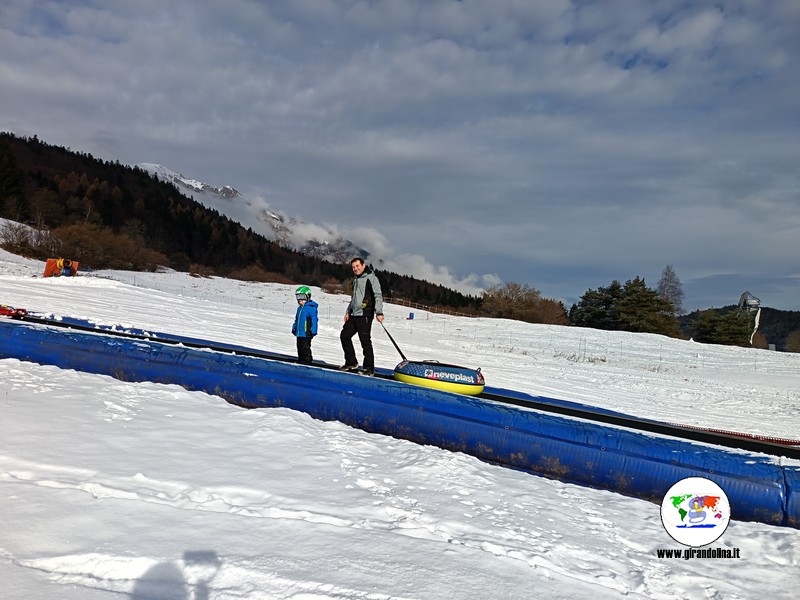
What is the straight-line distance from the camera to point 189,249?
302 ft

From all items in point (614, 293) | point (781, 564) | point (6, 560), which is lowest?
point (6, 560)

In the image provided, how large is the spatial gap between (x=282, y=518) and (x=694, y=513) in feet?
9.44

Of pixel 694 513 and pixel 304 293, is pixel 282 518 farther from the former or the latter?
pixel 304 293

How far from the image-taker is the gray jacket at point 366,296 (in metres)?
7.10

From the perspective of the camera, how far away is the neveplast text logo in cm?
329

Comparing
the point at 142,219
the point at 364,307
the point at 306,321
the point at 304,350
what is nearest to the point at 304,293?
the point at 306,321

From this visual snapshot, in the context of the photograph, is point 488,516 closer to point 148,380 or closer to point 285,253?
point 148,380

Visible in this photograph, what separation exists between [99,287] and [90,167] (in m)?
105

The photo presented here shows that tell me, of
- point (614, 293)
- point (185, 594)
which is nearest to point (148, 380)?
point (185, 594)

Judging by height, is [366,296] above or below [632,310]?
below

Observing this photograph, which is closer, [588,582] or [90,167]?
[588,582]

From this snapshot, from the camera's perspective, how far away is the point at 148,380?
6.03m

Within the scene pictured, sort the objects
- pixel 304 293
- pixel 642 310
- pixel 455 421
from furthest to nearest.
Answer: pixel 642 310
pixel 304 293
pixel 455 421

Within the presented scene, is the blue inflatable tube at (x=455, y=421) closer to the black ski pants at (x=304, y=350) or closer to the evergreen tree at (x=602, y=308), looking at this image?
the black ski pants at (x=304, y=350)
